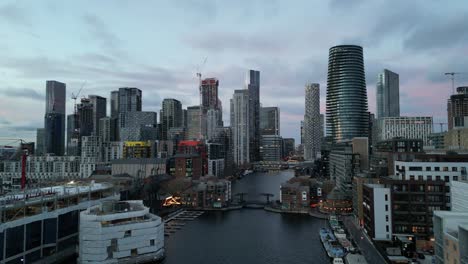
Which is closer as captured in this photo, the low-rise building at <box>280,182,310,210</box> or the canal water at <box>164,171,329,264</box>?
the canal water at <box>164,171,329,264</box>

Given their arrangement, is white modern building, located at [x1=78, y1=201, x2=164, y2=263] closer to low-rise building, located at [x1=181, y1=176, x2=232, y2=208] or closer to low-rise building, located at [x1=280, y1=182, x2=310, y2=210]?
low-rise building, located at [x1=181, y1=176, x2=232, y2=208]

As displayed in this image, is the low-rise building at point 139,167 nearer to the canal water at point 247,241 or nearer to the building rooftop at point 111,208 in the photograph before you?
the canal water at point 247,241

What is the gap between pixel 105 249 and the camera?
4031 cm

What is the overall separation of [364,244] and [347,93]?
116829 millimetres

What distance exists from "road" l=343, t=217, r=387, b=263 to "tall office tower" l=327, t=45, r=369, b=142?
4004 inches

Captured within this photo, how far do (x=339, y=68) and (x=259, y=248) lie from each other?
401ft

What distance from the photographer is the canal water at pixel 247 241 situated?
45031 millimetres

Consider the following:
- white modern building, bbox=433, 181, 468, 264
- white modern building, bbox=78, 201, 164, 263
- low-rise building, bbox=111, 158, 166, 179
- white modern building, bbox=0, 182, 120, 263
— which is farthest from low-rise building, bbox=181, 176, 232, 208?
low-rise building, bbox=111, 158, 166, 179

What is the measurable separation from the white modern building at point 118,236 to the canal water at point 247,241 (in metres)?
3.36

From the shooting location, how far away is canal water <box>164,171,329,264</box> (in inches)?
1773

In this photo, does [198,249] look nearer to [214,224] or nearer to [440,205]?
[214,224]

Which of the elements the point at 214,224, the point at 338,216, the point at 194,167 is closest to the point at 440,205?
the point at 338,216

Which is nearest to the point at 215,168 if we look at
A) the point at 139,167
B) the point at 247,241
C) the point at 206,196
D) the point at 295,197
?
the point at 139,167

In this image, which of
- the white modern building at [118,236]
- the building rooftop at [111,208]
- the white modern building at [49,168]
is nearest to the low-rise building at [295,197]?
the white modern building at [118,236]
